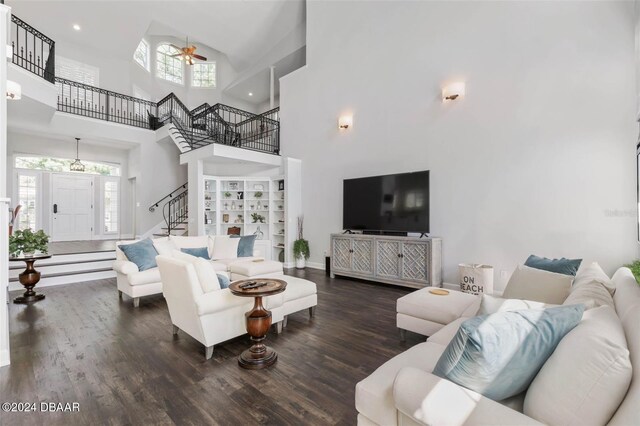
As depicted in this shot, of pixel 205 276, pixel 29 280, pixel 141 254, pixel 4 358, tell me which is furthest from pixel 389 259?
pixel 29 280

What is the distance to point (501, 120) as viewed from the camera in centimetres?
427

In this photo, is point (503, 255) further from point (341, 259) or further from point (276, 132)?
point (276, 132)

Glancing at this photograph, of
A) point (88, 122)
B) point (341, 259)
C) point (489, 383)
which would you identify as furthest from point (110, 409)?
point (88, 122)

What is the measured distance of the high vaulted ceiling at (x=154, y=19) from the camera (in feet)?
23.4

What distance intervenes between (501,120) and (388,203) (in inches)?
84.5

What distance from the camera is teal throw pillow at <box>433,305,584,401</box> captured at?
1.07 m

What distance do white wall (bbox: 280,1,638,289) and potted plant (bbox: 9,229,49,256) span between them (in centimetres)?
506

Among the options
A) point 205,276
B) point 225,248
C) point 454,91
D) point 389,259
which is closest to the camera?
point 205,276

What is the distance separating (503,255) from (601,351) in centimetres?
370

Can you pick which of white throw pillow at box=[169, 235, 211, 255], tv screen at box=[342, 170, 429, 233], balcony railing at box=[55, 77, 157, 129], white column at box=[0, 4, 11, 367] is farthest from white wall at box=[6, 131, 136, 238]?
tv screen at box=[342, 170, 429, 233]

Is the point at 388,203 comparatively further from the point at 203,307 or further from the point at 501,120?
the point at 203,307

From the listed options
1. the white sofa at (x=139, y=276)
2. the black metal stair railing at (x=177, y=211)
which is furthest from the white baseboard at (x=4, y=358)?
the black metal stair railing at (x=177, y=211)

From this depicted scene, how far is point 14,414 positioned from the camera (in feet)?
6.03

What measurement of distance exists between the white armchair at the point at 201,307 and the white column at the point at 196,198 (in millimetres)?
3848
